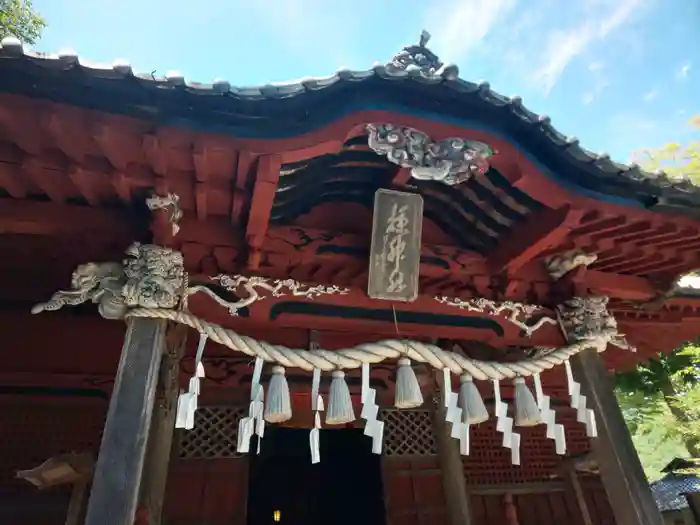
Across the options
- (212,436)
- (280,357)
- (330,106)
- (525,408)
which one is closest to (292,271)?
(280,357)

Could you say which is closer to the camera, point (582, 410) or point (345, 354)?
point (345, 354)

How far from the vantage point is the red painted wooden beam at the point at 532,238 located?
4121mm

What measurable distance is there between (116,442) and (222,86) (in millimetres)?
2344

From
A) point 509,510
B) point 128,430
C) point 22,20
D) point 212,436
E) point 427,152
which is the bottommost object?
Result: point 509,510

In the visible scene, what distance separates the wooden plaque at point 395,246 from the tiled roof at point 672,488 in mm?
7665

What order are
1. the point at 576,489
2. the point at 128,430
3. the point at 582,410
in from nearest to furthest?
the point at 128,430 < the point at 582,410 < the point at 576,489

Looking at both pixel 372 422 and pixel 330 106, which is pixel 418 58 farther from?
pixel 372 422

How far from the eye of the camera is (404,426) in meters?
6.41

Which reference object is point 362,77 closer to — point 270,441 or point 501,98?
point 501,98

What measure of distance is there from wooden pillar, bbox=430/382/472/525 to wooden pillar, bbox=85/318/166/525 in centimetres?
350

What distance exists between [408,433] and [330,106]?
4421mm

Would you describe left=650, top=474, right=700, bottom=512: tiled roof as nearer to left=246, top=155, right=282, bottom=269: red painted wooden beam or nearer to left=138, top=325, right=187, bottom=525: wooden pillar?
left=138, top=325, right=187, bottom=525: wooden pillar

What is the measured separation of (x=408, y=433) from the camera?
6367 millimetres

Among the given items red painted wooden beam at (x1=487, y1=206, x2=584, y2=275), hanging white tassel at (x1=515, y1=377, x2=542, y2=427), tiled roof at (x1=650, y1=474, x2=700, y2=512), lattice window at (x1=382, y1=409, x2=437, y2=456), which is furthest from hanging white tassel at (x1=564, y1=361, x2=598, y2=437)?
tiled roof at (x1=650, y1=474, x2=700, y2=512)
